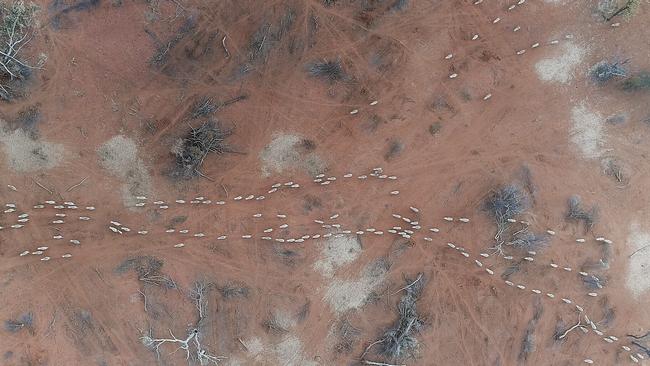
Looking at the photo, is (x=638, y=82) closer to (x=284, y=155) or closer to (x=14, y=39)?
(x=284, y=155)

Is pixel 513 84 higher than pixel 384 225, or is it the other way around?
pixel 513 84

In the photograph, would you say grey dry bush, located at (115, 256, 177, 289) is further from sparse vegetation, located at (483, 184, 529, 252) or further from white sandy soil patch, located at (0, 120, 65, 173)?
sparse vegetation, located at (483, 184, 529, 252)

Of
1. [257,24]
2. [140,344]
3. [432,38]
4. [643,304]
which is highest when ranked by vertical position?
[257,24]

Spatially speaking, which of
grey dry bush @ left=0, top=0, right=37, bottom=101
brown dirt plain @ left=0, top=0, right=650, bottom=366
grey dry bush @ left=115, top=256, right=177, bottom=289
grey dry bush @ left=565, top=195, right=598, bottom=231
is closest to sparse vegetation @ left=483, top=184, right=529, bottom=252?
brown dirt plain @ left=0, top=0, right=650, bottom=366

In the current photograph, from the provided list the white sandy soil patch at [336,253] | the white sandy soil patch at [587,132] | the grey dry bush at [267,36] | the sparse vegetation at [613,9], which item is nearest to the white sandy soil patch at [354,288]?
the white sandy soil patch at [336,253]

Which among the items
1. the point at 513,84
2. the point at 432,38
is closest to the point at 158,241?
the point at 432,38

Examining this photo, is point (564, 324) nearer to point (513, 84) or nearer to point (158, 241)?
point (513, 84)
